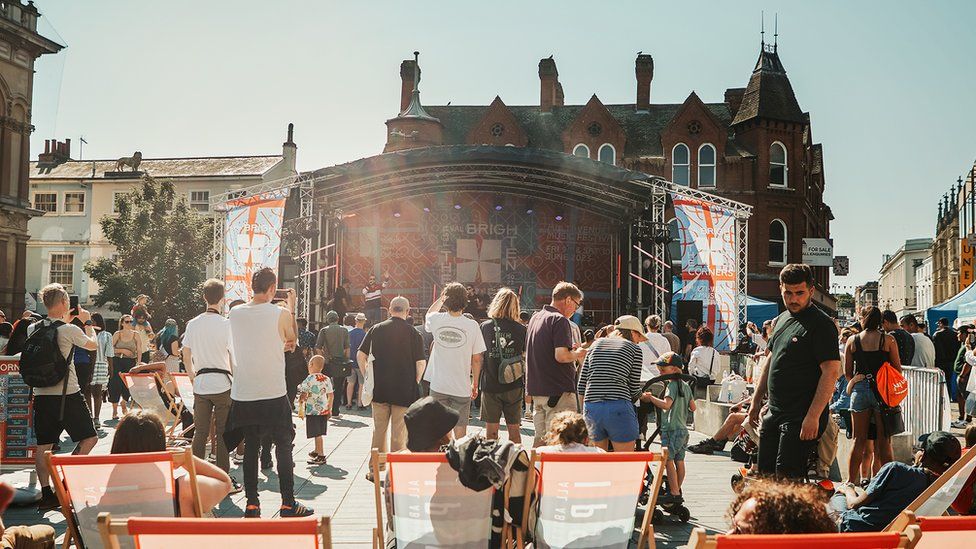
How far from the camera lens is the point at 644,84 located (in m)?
38.0

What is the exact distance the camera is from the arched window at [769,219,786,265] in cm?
3356

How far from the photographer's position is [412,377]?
7207 millimetres

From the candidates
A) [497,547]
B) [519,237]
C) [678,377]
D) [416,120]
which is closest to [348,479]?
[678,377]

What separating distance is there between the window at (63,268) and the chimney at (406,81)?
20.4 m

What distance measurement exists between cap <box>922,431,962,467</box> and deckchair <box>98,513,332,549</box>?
11.9 ft

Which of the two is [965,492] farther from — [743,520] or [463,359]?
[463,359]

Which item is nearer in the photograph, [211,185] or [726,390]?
[726,390]

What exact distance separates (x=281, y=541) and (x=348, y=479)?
5.48 meters

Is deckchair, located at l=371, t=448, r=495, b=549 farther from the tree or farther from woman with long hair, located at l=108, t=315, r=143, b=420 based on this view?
the tree

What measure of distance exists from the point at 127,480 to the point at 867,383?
6447 millimetres

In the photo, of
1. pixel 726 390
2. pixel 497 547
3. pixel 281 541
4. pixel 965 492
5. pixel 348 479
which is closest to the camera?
pixel 281 541

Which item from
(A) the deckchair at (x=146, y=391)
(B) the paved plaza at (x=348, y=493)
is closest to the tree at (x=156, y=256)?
(B) the paved plaza at (x=348, y=493)

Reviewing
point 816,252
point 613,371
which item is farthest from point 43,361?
point 816,252

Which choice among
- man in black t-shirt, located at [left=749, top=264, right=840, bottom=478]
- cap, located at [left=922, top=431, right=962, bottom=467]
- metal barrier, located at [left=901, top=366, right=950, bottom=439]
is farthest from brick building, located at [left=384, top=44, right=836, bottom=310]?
cap, located at [left=922, top=431, right=962, bottom=467]
